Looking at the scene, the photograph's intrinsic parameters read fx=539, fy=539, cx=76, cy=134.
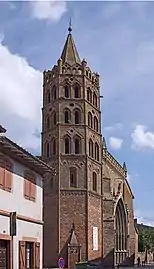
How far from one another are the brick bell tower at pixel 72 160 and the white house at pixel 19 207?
104 ft

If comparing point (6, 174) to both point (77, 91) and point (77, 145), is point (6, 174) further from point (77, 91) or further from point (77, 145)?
point (77, 91)

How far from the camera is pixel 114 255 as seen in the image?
70.6 metres

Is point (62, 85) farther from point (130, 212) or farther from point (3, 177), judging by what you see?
point (3, 177)

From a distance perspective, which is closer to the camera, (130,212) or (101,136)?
(101,136)

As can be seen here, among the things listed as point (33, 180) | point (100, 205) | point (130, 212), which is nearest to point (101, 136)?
point (100, 205)

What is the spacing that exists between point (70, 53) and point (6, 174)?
48625mm

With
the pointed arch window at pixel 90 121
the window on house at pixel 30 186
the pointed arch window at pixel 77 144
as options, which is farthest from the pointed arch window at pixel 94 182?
the window on house at pixel 30 186

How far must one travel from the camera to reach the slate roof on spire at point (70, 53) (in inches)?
2872

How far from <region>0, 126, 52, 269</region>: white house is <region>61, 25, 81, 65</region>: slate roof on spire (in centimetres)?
4075

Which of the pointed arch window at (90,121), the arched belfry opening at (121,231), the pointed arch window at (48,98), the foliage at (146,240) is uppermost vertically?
the pointed arch window at (48,98)

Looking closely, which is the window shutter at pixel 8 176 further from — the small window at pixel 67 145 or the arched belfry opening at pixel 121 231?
the arched belfry opening at pixel 121 231

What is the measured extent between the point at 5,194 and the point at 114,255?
1810 inches

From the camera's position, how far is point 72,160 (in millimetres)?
67562

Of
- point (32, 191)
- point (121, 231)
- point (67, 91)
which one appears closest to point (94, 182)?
point (67, 91)
